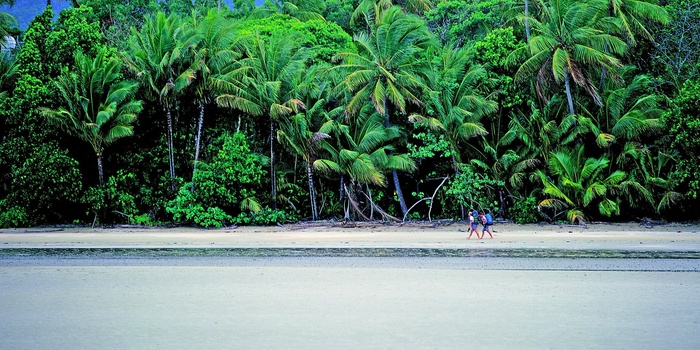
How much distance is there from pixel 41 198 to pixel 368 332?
22.6 metres

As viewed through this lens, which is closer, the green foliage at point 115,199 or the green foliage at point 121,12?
the green foliage at point 115,199

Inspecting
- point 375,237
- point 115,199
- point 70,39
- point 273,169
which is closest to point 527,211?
point 375,237

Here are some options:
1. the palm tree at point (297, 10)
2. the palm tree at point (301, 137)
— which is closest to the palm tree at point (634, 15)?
the palm tree at point (301, 137)

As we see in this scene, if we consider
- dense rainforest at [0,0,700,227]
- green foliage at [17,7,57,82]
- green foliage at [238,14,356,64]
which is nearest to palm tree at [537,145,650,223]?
dense rainforest at [0,0,700,227]

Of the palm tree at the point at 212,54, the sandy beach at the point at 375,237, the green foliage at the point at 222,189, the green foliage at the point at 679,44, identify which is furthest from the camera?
the green foliage at the point at 679,44

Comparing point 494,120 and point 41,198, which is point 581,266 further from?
point 41,198

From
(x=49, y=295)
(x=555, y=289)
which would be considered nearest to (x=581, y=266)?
(x=555, y=289)

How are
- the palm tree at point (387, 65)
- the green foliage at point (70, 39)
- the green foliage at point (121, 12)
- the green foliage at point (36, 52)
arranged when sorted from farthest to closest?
1. the green foliage at point (121, 12)
2. the green foliage at point (70, 39)
3. the green foliage at point (36, 52)
4. the palm tree at point (387, 65)

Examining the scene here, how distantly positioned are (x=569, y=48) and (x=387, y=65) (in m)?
6.80

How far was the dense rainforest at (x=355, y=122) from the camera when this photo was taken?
2702 cm

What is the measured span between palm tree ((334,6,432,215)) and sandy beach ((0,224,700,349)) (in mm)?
10570

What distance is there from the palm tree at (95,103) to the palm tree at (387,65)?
8.20 meters

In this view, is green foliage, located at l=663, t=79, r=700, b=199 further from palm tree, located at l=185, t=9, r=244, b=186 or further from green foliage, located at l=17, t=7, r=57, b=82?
green foliage, located at l=17, t=7, r=57, b=82

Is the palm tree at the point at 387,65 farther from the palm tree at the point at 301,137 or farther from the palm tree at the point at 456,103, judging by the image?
the palm tree at the point at 301,137
